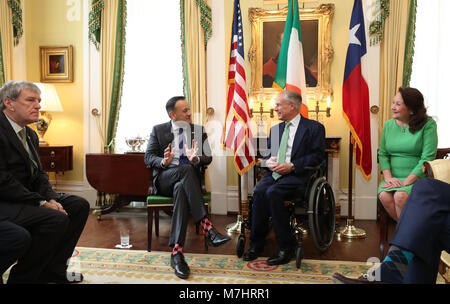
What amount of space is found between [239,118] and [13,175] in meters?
2.08

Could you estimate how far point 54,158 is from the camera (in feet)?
15.3

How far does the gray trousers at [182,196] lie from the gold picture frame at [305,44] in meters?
1.87

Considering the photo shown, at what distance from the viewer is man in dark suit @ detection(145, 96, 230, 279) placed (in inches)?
109

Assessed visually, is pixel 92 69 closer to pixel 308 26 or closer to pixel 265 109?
pixel 265 109

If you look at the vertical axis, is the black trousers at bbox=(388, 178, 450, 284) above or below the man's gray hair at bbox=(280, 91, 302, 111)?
below

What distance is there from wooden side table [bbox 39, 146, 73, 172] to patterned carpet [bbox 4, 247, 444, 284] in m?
1.97

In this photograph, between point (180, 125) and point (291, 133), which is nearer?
point (291, 133)

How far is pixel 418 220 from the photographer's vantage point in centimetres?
163

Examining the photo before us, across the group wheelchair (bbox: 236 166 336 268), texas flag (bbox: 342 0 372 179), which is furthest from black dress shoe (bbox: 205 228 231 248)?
texas flag (bbox: 342 0 372 179)

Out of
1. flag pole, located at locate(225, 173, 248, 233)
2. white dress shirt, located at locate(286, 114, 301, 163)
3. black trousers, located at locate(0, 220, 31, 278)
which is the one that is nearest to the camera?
black trousers, located at locate(0, 220, 31, 278)

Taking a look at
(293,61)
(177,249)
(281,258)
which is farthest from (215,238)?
(293,61)

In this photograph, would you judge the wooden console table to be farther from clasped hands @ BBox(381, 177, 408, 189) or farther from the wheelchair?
clasped hands @ BBox(381, 177, 408, 189)

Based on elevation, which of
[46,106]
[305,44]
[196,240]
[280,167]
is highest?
[305,44]

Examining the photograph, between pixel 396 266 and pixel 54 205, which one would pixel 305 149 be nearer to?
pixel 396 266
